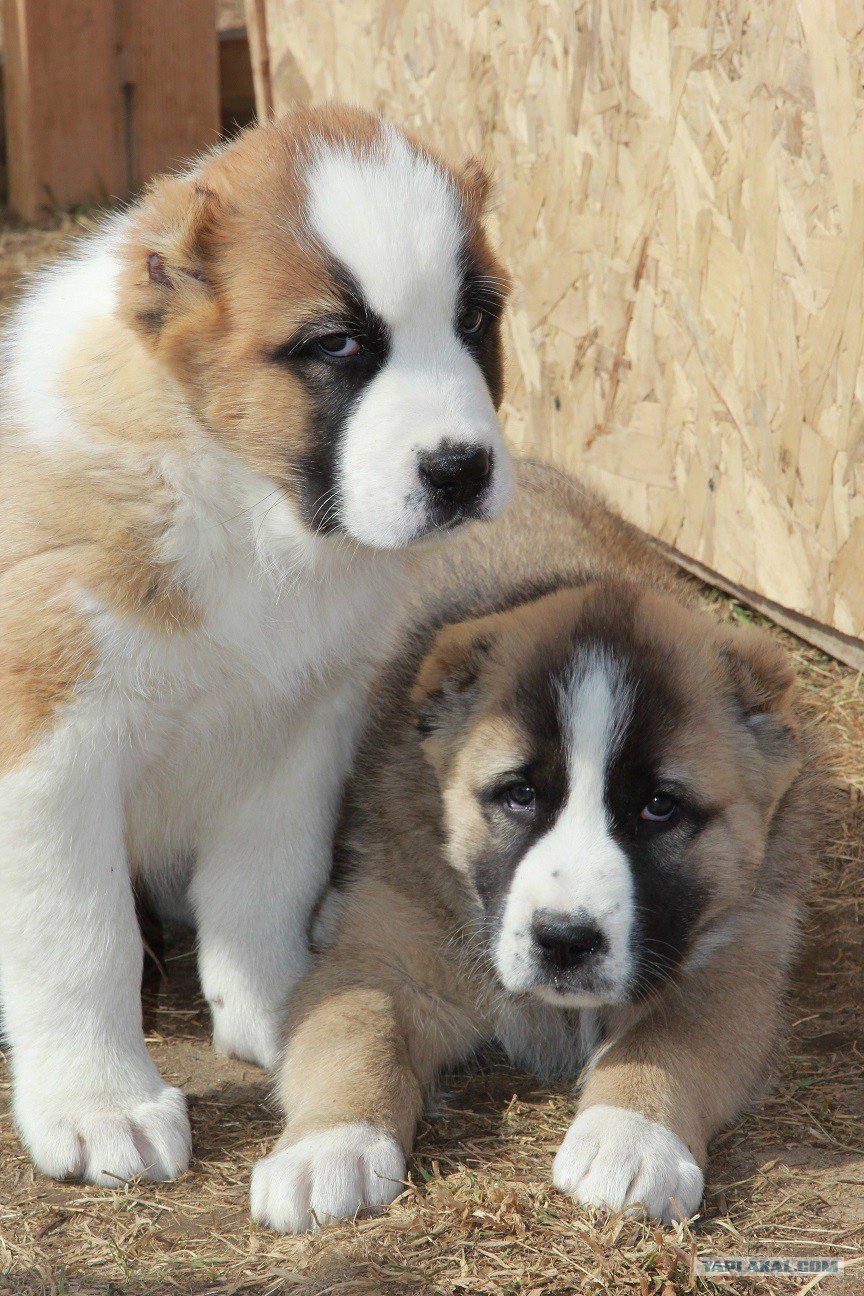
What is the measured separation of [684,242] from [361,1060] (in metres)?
3.24

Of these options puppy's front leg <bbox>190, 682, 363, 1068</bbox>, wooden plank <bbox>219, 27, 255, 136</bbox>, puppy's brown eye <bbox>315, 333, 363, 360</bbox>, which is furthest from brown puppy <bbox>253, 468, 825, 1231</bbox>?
wooden plank <bbox>219, 27, 255, 136</bbox>

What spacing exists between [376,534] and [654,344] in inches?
108

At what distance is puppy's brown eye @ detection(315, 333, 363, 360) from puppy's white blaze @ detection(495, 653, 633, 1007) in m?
0.88

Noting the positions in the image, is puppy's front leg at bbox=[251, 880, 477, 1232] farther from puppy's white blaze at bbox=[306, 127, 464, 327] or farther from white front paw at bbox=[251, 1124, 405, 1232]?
puppy's white blaze at bbox=[306, 127, 464, 327]

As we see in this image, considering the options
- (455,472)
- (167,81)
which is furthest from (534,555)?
(167,81)

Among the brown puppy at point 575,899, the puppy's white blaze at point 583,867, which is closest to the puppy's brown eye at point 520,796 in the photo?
the brown puppy at point 575,899

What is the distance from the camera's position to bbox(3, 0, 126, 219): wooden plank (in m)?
7.91

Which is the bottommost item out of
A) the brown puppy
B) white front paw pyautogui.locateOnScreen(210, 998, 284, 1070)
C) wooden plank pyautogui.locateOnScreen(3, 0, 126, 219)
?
white front paw pyautogui.locateOnScreen(210, 998, 284, 1070)

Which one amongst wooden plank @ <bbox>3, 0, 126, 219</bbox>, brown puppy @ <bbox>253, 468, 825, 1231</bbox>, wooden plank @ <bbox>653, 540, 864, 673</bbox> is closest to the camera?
brown puppy @ <bbox>253, 468, 825, 1231</bbox>

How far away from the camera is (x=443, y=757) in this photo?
373 cm

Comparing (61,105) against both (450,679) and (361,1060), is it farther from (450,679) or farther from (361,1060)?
(361,1060)

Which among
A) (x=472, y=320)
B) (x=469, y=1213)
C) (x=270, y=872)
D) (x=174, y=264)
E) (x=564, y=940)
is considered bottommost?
(x=469, y=1213)

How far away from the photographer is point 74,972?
325cm

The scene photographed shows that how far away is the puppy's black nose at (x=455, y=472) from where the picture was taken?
121 inches
